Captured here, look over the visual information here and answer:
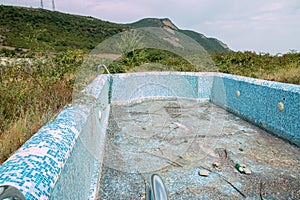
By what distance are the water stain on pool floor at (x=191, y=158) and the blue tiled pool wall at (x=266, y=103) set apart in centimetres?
18

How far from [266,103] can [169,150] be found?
200cm

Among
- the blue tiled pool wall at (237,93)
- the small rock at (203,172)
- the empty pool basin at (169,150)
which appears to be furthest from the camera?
the blue tiled pool wall at (237,93)

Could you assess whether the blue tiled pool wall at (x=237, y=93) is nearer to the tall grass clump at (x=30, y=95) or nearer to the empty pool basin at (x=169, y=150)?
the empty pool basin at (x=169, y=150)

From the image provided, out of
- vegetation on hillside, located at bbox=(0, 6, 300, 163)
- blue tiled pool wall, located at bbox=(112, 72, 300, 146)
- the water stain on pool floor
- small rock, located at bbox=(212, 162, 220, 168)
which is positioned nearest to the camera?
vegetation on hillside, located at bbox=(0, 6, 300, 163)

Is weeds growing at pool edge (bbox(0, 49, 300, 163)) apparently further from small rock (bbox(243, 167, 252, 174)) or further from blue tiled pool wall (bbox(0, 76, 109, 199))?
small rock (bbox(243, 167, 252, 174))

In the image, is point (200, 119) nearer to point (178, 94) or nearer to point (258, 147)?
point (258, 147)

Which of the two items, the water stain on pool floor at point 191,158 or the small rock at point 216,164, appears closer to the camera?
the water stain on pool floor at point 191,158

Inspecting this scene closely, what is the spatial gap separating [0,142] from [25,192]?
1003mm

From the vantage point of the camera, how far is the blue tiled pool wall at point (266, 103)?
340cm

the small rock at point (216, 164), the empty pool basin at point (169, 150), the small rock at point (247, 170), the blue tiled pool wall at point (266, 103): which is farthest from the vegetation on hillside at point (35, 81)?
the small rock at point (247, 170)

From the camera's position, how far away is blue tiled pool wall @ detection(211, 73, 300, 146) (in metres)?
3.40

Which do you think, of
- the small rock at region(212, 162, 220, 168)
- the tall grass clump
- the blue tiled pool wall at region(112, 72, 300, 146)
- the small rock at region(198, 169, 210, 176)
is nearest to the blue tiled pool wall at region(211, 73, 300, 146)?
the blue tiled pool wall at region(112, 72, 300, 146)

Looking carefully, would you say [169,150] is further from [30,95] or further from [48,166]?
[48,166]

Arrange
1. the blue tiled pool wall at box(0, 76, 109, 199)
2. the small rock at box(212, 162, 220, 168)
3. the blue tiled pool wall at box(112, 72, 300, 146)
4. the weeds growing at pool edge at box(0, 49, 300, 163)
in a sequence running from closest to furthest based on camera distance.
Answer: the blue tiled pool wall at box(0, 76, 109, 199)
the weeds growing at pool edge at box(0, 49, 300, 163)
the small rock at box(212, 162, 220, 168)
the blue tiled pool wall at box(112, 72, 300, 146)
